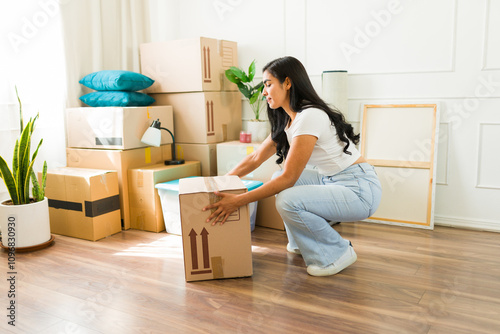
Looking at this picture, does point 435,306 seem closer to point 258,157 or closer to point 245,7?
point 258,157

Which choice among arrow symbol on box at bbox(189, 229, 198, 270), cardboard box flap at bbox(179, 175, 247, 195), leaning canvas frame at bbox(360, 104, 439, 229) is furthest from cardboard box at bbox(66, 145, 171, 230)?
leaning canvas frame at bbox(360, 104, 439, 229)

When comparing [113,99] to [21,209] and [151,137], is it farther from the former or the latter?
[21,209]

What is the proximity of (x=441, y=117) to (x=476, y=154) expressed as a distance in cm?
33

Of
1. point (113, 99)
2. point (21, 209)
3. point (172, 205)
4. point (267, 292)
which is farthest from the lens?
point (113, 99)

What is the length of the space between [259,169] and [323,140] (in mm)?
998

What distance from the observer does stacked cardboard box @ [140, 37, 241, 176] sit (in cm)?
338

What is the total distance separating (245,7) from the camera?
366 cm

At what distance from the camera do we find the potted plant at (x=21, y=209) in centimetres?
262

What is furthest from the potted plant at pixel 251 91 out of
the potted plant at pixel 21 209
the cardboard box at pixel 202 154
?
the potted plant at pixel 21 209

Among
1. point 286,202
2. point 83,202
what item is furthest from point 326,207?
point 83,202

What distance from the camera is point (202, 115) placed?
341cm

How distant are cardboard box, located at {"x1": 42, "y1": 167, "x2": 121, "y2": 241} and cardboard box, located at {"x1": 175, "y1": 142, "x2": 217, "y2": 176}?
2.18ft

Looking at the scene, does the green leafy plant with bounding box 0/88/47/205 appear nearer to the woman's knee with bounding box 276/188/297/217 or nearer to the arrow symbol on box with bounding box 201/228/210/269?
the arrow symbol on box with bounding box 201/228/210/269

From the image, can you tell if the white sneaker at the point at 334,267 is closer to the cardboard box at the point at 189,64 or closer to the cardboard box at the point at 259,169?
the cardboard box at the point at 259,169
